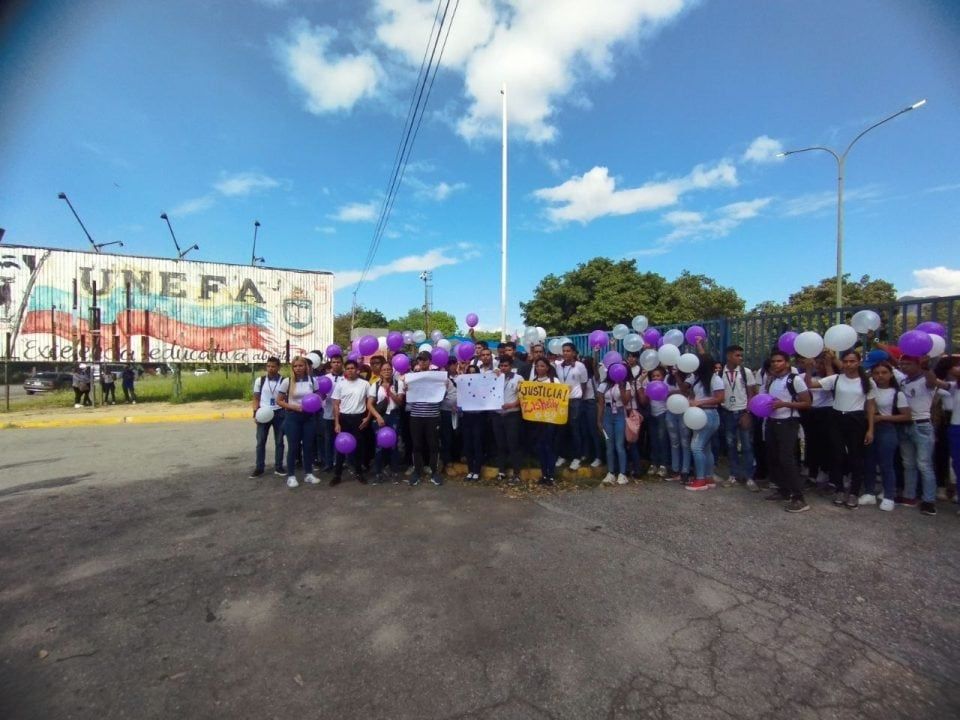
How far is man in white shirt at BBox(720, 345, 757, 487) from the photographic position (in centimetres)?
583

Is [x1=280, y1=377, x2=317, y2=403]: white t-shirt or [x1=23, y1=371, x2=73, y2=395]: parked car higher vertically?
[x1=280, y1=377, x2=317, y2=403]: white t-shirt

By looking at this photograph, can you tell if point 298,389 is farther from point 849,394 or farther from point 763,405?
point 849,394

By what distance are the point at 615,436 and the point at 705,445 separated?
109cm

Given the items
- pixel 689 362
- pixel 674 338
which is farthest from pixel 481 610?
pixel 674 338

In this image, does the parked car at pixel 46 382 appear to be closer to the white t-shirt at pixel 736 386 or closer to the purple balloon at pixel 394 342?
the purple balloon at pixel 394 342

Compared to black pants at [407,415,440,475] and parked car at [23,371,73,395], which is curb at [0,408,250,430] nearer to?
black pants at [407,415,440,475]

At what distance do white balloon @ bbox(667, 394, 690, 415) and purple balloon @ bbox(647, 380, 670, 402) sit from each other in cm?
22

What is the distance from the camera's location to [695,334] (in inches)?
280

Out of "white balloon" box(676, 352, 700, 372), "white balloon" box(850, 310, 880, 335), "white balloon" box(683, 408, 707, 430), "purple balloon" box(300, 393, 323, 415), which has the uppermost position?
"white balloon" box(850, 310, 880, 335)

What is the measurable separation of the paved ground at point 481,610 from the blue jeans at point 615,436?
690 millimetres

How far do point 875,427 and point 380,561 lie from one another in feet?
17.3

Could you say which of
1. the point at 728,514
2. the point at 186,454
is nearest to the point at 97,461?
the point at 186,454

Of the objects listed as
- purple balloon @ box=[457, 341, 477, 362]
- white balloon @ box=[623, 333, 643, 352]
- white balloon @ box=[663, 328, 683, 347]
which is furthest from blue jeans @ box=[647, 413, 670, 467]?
purple balloon @ box=[457, 341, 477, 362]

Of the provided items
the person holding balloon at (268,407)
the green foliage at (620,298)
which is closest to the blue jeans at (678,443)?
the person holding balloon at (268,407)
